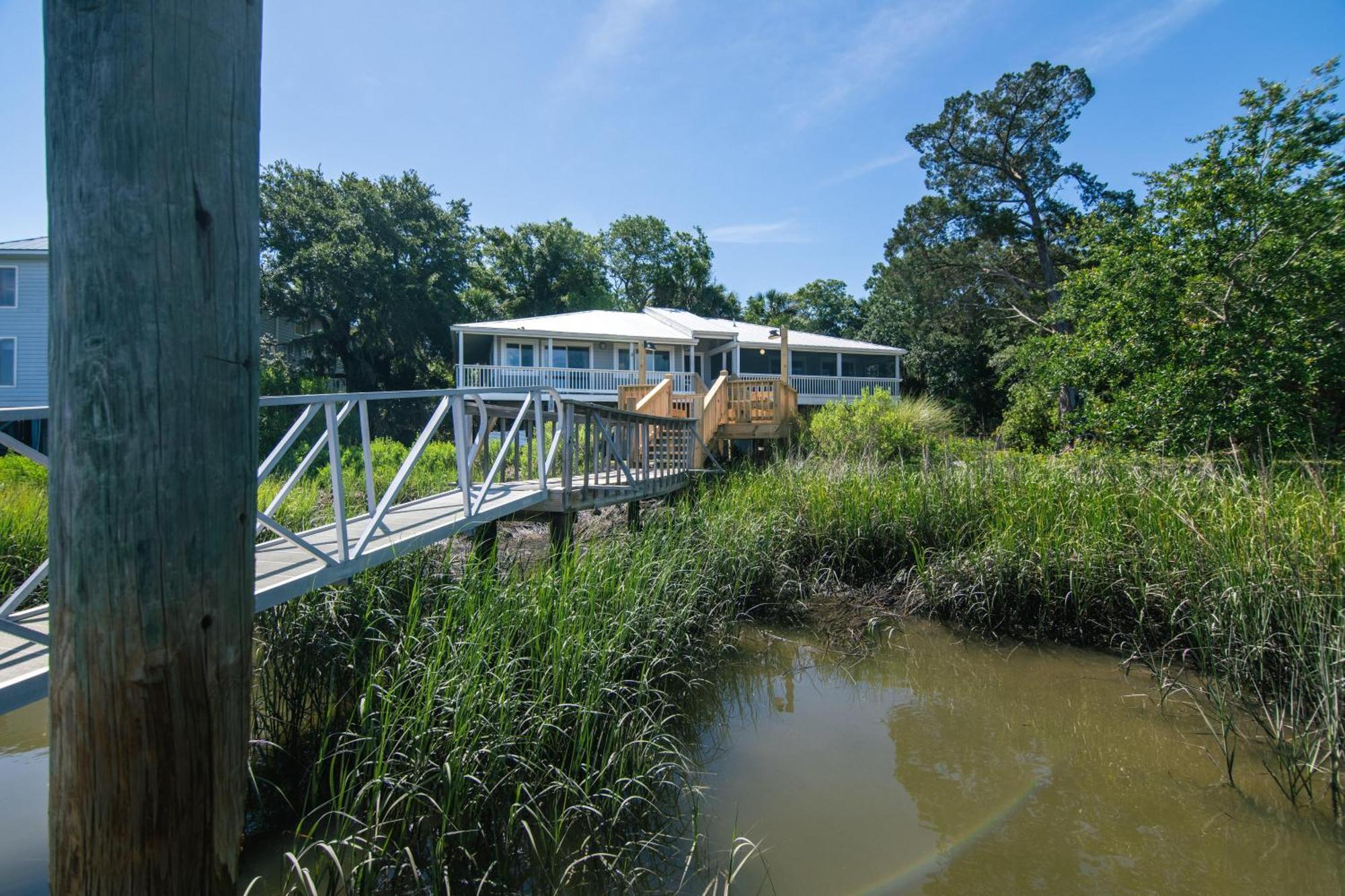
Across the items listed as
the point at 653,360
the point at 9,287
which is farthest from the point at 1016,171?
the point at 9,287

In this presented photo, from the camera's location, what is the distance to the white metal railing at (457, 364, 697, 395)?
2288cm

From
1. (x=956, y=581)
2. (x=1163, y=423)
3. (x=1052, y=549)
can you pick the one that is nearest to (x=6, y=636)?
(x=956, y=581)

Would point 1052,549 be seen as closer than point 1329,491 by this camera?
No

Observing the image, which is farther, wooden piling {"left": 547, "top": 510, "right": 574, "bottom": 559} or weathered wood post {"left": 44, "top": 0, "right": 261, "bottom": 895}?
wooden piling {"left": 547, "top": 510, "right": 574, "bottom": 559}

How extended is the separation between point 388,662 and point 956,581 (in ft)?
17.8

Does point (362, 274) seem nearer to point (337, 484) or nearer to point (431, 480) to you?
point (431, 480)

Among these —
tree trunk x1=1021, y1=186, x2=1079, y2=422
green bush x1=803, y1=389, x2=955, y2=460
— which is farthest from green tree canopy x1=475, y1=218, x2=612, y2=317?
green bush x1=803, y1=389, x2=955, y2=460

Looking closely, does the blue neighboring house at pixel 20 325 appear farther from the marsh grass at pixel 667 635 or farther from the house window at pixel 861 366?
the house window at pixel 861 366

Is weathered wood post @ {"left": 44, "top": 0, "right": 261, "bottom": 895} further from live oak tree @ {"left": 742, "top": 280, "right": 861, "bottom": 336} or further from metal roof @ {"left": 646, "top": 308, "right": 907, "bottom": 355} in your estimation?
live oak tree @ {"left": 742, "top": 280, "right": 861, "bottom": 336}

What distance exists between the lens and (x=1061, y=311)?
11656 millimetres

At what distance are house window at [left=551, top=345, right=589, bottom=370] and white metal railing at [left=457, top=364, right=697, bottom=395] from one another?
2.34 metres

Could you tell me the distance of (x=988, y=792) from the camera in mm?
3969

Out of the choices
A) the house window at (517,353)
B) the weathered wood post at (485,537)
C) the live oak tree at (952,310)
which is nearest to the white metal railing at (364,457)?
the weathered wood post at (485,537)

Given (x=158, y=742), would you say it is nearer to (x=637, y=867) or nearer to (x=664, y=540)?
(x=637, y=867)
